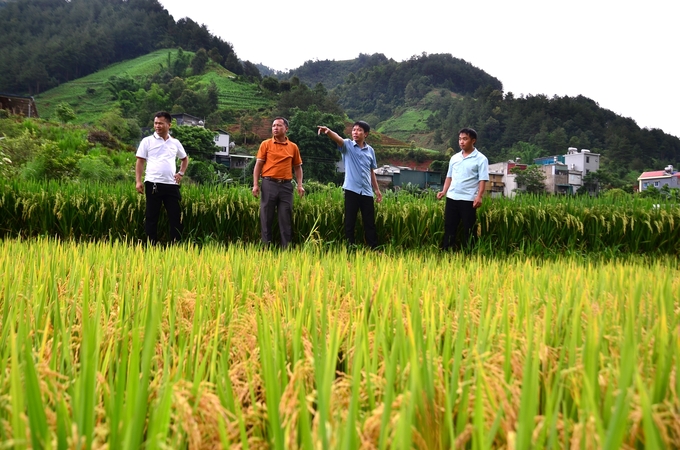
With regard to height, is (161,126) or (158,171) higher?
(161,126)

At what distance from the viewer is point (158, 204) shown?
5387 millimetres

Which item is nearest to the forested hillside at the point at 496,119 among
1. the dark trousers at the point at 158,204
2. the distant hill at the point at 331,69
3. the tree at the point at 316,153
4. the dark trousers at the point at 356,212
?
the distant hill at the point at 331,69

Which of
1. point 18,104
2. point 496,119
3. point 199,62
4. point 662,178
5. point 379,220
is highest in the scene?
point 199,62

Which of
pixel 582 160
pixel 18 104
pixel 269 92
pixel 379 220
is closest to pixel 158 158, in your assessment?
pixel 379 220

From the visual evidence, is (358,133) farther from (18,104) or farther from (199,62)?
(199,62)

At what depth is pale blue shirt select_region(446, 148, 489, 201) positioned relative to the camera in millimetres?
5148

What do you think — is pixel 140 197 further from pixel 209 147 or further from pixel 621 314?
pixel 209 147

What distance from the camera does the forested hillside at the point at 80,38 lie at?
86.7m

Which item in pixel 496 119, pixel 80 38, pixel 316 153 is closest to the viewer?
pixel 316 153

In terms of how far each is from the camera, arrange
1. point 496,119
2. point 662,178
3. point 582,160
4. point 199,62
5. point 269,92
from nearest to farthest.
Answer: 1. point 662,178
2. point 582,160
3. point 496,119
4. point 269,92
5. point 199,62

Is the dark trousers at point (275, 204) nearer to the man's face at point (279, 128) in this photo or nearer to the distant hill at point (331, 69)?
the man's face at point (279, 128)

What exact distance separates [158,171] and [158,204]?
1.32 feet

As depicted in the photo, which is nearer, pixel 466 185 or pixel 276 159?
pixel 466 185

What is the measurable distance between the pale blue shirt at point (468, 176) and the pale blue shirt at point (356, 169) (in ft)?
3.13
